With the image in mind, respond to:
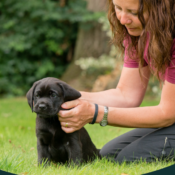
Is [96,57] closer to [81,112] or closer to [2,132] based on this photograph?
[2,132]

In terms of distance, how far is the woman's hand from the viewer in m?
2.56

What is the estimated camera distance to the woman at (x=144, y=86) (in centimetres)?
246

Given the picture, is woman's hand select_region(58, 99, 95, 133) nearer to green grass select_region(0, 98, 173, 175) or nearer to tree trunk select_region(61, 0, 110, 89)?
green grass select_region(0, 98, 173, 175)

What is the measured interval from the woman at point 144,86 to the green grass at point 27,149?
30cm

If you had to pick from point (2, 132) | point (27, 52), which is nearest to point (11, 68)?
point (27, 52)

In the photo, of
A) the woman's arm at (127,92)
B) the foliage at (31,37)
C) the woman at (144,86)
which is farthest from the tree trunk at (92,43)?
the woman at (144,86)

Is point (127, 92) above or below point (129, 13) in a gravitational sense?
below

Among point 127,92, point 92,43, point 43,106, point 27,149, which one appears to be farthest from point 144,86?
point 92,43

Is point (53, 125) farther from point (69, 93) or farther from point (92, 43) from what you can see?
point (92, 43)

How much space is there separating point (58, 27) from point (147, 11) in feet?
26.5

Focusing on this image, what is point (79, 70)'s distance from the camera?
32.0 ft

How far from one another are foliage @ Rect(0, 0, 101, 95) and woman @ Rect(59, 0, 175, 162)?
6372mm

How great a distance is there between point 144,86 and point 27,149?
179 cm

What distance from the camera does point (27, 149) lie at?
383 centimetres
